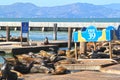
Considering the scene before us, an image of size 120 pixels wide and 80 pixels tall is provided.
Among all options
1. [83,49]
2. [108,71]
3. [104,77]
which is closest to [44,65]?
[108,71]

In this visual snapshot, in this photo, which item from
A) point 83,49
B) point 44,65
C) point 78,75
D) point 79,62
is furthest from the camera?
point 83,49

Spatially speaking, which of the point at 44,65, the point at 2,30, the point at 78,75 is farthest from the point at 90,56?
the point at 2,30

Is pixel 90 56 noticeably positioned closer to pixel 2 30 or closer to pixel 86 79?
pixel 86 79

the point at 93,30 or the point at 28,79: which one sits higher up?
the point at 93,30

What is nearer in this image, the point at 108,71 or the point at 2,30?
the point at 108,71

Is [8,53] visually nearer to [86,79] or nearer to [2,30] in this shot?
[86,79]

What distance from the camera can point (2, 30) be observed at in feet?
245

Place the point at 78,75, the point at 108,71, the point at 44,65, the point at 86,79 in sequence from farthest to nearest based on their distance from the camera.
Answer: the point at 44,65, the point at 108,71, the point at 78,75, the point at 86,79

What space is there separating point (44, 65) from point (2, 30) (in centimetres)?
5674

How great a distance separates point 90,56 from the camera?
23594 mm

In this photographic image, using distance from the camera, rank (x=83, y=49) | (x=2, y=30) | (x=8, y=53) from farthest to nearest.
Result: 1. (x=2, y=30)
2. (x=8, y=53)
3. (x=83, y=49)

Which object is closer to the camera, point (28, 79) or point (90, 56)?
point (28, 79)

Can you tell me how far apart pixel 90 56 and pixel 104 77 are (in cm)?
877

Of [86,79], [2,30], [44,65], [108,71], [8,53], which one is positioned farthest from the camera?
[2,30]
